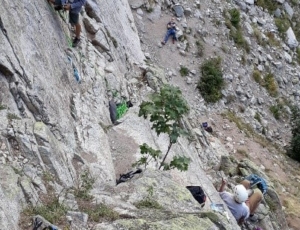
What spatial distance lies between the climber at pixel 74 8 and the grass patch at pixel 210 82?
33.5 feet

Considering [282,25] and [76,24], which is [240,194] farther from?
[282,25]

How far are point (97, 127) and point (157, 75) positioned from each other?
22.7ft

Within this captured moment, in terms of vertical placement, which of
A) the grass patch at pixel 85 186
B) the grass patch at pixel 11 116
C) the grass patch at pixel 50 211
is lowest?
the grass patch at pixel 85 186

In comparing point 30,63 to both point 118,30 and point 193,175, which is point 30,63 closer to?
point 193,175

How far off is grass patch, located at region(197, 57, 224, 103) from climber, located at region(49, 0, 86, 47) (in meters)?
10.2

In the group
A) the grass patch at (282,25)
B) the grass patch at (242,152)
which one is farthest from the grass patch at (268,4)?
the grass patch at (242,152)

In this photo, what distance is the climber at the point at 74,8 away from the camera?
1220 cm

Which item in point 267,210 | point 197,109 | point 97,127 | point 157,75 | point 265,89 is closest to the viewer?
point 97,127

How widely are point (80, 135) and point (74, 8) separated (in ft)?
12.5

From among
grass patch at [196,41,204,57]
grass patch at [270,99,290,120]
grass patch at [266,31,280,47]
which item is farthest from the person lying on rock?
grass patch at [266,31,280,47]

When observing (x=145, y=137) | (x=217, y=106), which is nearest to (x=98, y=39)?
(x=145, y=137)

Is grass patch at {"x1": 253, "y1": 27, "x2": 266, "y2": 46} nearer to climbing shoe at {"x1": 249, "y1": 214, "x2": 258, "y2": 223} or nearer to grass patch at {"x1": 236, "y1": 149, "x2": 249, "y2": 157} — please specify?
grass patch at {"x1": 236, "y1": 149, "x2": 249, "y2": 157}

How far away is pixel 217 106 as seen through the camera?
22.9m

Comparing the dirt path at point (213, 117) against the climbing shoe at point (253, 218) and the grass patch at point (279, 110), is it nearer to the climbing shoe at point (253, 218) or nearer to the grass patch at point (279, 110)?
the grass patch at point (279, 110)
